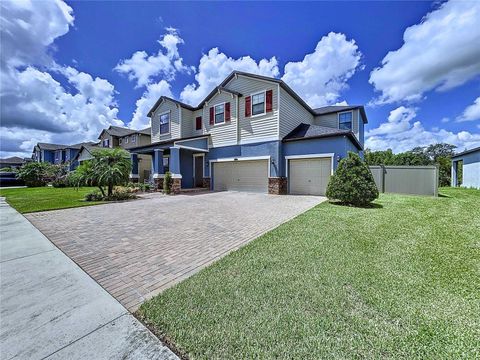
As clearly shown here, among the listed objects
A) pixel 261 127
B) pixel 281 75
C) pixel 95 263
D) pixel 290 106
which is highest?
pixel 281 75

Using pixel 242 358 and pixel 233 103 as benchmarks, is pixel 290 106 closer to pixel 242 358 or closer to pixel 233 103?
pixel 233 103

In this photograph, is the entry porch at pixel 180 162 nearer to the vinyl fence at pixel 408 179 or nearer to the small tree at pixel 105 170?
the small tree at pixel 105 170

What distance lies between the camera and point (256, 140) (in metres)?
14.1

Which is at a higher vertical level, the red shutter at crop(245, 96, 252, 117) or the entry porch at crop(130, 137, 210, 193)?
the red shutter at crop(245, 96, 252, 117)

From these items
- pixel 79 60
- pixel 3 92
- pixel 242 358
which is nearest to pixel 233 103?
pixel 79 60

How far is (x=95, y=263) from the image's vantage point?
3.73 meters

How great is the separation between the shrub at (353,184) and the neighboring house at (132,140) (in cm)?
1744

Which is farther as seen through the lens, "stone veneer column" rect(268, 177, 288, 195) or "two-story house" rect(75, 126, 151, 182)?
"two-story house" rect(75, 126, 151, 182)

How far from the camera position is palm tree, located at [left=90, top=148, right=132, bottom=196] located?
1137 cm

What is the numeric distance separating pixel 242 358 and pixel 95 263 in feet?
11.1

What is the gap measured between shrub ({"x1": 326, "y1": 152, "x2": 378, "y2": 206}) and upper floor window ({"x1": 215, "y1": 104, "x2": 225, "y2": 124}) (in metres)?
10.0

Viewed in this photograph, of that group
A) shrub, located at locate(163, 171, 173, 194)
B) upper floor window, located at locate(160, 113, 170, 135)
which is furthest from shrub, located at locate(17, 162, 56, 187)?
shrub, located at locate(163, 171, 173, 194)

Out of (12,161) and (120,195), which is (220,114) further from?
(12,161)

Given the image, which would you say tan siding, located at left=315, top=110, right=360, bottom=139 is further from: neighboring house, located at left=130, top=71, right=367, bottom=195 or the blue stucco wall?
the blue stucco wall
